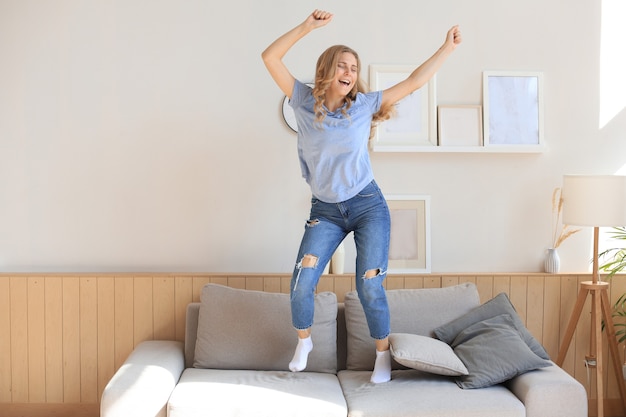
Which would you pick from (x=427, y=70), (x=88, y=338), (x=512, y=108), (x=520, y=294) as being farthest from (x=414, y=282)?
(x=88, y=338)

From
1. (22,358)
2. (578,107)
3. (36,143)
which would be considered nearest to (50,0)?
(36,143)

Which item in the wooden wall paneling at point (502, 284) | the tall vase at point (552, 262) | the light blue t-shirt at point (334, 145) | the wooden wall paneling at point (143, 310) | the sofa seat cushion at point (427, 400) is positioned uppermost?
the light blue t-shirt at point (334, 145)

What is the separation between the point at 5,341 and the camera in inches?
170

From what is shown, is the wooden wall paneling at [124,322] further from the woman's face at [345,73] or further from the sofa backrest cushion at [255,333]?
the woman's face at [345,73]

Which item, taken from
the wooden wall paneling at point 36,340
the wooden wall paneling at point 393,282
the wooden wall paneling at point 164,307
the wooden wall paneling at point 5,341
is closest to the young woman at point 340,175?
the wooden wall paneling at point 393,282

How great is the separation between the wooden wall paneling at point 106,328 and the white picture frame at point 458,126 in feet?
6.94

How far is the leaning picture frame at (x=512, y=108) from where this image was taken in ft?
14.8

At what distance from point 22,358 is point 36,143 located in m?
1.24

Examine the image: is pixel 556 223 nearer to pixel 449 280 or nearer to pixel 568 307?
pixel 568 307

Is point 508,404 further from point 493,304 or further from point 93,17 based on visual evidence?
point 93,17

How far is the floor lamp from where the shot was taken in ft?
13.4

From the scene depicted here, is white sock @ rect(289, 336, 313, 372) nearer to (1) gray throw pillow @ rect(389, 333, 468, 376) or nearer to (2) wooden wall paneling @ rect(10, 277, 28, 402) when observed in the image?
(1) gray throw pillow @ rect(389, 333, 468, 376)

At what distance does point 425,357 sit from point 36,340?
2.24m

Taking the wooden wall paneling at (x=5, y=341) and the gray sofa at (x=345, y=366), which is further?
the wooden wall paneling at (x=5, y=341)
